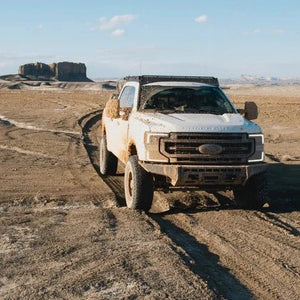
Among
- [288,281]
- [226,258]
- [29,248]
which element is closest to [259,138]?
[226,258]

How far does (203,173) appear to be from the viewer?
722 cm

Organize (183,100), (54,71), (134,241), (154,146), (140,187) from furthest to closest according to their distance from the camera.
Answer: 1. (54,71)
2. (183,100)
3. (140,187)
4. (154,146)
5. (134,241)

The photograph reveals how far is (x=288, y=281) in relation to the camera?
16.7ft

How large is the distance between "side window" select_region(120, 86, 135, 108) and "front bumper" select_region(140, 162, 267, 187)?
192 cm

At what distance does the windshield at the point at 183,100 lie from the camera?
846cm

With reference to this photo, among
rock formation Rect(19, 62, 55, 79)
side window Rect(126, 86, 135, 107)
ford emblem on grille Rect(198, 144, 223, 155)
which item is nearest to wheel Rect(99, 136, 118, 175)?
side window Rect(126, 86, 135, 107)

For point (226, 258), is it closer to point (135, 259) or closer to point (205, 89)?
point (135, 259)

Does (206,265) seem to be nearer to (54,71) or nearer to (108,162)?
(108,162)

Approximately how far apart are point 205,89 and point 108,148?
2.51 meters

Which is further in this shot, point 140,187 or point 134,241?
point 140,187

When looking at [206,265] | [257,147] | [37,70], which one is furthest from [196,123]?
[37,70]

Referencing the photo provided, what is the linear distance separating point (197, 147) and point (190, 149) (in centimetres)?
10

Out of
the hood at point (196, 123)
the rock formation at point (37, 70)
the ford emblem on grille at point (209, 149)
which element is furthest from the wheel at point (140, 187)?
the rock formation at point (37, 70)

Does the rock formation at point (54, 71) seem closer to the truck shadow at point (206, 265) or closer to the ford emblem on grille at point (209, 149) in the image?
the ford emblem on grille at point (209, 149)
